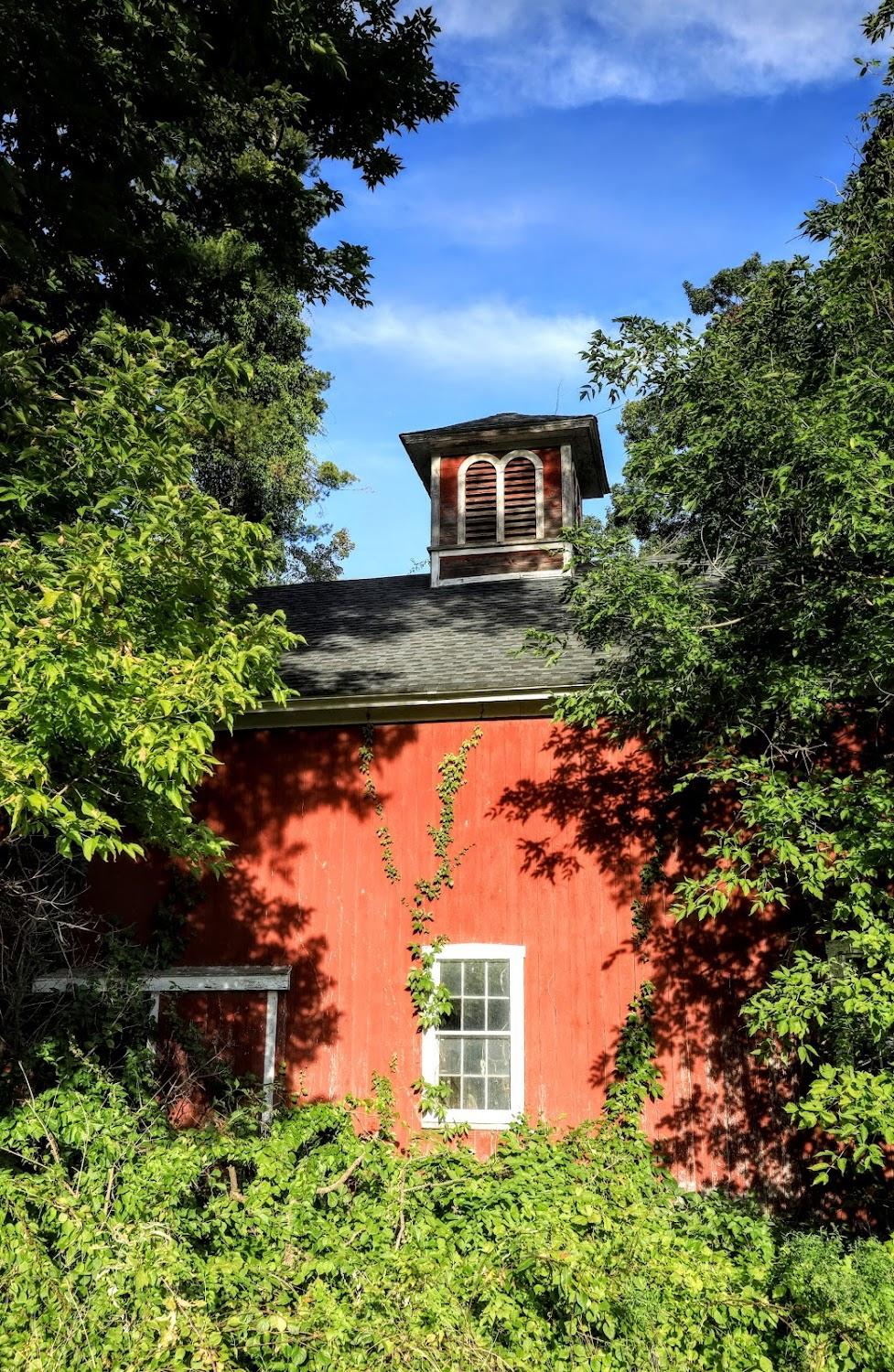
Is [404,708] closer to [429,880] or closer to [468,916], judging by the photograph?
[429,880]

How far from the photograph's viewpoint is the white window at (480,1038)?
30.2 ft

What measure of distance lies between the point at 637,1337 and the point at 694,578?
5031mm

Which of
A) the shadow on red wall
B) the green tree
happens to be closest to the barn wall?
the shadow on red wall

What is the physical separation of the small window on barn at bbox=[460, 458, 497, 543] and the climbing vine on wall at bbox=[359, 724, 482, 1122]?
5.52 metres

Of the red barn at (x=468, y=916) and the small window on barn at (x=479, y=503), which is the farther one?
the small window on barn at (x=479, y=503)

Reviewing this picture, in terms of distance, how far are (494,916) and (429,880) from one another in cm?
73

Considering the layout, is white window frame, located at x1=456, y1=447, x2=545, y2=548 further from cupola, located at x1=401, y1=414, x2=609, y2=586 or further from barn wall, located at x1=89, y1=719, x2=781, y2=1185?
barn wall, located at x1=89, y1=719, x2=781, y2=1185

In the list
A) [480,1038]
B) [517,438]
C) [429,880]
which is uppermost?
[517,438]

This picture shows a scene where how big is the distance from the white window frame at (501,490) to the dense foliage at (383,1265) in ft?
30.0

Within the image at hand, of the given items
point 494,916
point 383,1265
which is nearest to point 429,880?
point 494,916

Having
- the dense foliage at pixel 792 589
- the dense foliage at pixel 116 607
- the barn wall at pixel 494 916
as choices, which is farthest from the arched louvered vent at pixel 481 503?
the dense foliage at pixel 116 607

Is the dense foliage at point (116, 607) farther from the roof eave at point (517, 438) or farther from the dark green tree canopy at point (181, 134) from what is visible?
the roof eave at point (517, 438)

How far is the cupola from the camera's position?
1486 centimetres

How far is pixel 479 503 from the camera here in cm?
1528
